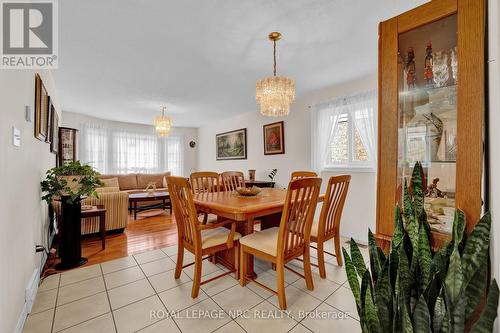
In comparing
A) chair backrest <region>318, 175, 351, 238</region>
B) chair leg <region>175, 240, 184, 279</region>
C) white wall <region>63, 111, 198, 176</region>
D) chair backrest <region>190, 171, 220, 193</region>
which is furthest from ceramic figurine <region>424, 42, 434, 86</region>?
white wall <region>63, 111, 198, 176</region>

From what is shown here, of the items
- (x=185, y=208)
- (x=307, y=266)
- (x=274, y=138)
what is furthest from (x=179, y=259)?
(x=274, y=138)

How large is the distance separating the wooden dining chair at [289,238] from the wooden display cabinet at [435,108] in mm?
600

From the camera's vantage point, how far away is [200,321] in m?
1.49

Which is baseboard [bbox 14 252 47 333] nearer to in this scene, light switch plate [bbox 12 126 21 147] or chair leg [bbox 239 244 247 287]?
light switch plate [bbox 12 126 21 147]

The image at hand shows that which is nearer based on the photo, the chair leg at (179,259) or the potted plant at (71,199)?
the chair leg at (179,259)

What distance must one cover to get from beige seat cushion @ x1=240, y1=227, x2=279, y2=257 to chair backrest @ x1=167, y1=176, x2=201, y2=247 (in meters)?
0.41

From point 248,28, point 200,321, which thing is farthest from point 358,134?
point 200,321

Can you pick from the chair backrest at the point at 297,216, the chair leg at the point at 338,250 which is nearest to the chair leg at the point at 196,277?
the chair backrest at the point at 297,216

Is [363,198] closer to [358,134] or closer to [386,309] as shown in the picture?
[358,134]

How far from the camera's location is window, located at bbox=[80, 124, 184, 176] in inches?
220

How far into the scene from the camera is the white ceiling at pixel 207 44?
1.69 m

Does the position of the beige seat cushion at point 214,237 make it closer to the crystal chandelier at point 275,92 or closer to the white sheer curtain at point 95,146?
the crystal chandelier at point 275,92

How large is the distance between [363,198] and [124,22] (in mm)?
3415

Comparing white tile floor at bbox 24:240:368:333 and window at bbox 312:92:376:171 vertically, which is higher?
window at bbox 312:92:376:171
